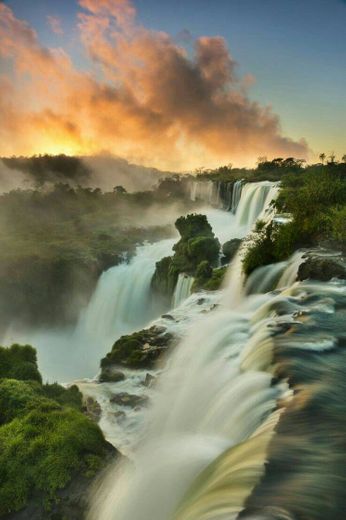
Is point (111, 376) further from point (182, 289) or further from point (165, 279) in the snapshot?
point (165, 279)

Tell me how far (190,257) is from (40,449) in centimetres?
1977

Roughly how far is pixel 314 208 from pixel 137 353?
9962 millimetres

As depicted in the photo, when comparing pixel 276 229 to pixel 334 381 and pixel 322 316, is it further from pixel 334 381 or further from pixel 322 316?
pixel 334 381

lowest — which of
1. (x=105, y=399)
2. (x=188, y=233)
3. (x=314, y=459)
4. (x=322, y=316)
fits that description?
(x=105, y=399)

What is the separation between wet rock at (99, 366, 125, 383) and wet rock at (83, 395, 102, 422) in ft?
4.41

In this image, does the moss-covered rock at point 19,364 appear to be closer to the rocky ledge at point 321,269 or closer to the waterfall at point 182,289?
the rocky ledge at point 321,269

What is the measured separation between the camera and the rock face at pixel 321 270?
42.4 ft

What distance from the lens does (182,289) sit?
24.3 metres

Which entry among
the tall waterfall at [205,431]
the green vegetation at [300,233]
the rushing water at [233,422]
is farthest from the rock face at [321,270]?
the green vegetation at [300,233]

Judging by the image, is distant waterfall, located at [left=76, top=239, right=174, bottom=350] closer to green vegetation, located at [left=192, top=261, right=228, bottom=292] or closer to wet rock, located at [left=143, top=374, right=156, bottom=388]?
green vegetation, located at [left=192, top=261, right=228, bottom=292]

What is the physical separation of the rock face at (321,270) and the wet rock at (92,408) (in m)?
7.48

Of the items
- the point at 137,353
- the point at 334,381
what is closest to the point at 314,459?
the point at 334,381

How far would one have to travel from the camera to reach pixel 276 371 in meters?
7.61

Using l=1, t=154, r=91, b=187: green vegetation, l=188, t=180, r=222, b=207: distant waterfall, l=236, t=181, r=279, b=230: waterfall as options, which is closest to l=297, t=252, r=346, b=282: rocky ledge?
l=236, t=181, r=279, b=230: waterfall
